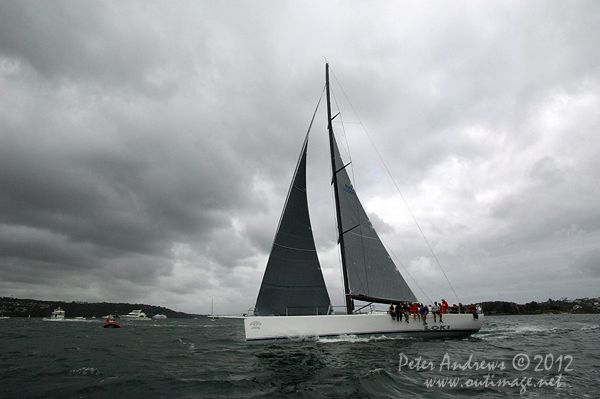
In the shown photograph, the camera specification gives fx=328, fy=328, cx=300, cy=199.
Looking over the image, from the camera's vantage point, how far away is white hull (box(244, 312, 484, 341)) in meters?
13.7

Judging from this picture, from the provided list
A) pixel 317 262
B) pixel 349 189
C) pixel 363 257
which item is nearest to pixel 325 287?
pixel 317 262

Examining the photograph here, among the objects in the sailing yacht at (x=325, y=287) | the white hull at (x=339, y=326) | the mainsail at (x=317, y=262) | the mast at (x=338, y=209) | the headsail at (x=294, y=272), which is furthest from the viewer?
the mast at (x=338, y=209)

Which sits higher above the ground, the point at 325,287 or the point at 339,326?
the point at 325,287

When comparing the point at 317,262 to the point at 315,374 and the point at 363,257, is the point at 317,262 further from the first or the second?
the point at 315,374

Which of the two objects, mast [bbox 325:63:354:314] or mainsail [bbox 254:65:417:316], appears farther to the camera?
mast [bbox 325:63:354:314]

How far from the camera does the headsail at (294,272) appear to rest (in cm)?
1477

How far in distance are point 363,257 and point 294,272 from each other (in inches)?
169

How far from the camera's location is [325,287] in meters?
15.7

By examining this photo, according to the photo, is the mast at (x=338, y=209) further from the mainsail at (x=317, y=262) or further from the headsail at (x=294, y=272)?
the headsail at (x=294, y=272)

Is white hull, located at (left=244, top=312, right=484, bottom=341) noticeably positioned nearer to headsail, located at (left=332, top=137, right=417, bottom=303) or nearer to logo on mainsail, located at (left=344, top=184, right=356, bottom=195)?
headsail, located at (left=332, top=137, right=417, bottom=303)

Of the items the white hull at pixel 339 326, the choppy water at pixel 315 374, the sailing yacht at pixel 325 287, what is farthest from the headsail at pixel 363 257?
the choppy water at pixel 315 374

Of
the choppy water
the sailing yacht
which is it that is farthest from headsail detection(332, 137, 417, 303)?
the choppy water

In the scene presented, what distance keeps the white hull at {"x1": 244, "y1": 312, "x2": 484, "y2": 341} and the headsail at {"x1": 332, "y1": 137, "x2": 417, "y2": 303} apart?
1.61 metres

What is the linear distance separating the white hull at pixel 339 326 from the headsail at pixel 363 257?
1.61 m
